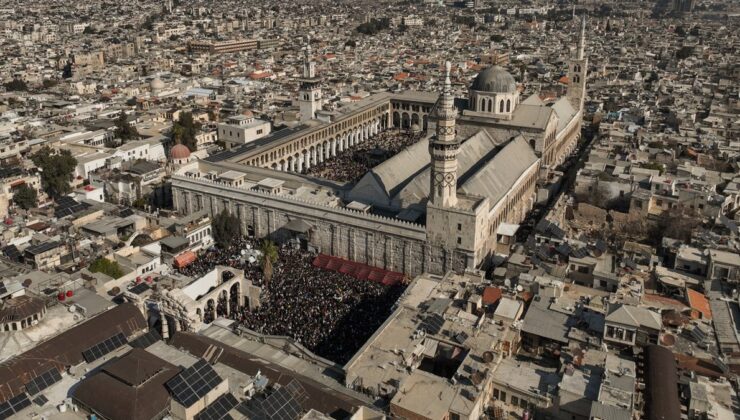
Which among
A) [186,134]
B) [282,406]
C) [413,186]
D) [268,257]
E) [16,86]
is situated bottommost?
[268,257]

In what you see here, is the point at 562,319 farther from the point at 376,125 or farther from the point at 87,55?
the point at 87,55

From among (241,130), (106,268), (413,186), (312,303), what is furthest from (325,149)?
(106,268)

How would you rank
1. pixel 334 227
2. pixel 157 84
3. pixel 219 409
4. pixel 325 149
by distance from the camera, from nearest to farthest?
pixel 219 409 < pixel 334 227 < pixel 325 149 < pixel 157 84

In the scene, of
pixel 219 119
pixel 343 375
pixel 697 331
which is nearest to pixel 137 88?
pixel 219 119

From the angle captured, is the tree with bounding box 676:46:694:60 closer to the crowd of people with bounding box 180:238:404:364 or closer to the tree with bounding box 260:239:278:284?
the crowd of people with bounding box 180:238:404:364

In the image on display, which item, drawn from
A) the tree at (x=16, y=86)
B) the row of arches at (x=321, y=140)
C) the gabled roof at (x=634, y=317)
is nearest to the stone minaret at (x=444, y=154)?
the gabled roof at (x=634, y=317)

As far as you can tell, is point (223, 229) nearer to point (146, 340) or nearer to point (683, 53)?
point (146, 340)

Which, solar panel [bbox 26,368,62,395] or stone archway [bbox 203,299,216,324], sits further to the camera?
stone archway [bbox 203,299,216,324]

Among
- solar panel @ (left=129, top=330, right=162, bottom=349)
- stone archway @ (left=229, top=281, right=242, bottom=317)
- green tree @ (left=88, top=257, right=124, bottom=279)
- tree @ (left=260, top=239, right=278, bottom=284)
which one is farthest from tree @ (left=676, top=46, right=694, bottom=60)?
solar panel @ (left=129, top=330, right=162, bottom=349)
